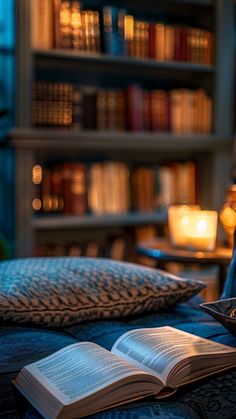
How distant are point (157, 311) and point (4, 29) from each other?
1.69 m

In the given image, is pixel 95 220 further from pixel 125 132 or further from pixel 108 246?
pixel 125 132

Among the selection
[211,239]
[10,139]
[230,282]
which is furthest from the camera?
[10,139]

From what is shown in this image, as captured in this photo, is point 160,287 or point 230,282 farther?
point 160,287

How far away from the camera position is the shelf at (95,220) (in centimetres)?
277

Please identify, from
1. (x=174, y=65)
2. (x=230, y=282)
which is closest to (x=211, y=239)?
(x=230, y=282)

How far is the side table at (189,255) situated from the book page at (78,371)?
1080 millimetres

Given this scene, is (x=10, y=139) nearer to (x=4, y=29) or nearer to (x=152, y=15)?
(x=4, y=29)

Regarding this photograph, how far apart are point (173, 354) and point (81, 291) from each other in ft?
1.57

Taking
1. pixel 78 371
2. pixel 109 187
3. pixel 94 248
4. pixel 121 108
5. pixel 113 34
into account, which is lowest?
pixel 94 248

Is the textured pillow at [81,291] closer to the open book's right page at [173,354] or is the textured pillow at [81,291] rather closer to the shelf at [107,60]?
the open book's right page at [173,354]

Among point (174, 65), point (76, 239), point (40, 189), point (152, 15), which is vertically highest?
point (152, 15)

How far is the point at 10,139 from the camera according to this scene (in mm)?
2660

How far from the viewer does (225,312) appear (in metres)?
1.17

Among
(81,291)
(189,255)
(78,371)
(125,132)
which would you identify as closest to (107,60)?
(125,132)
